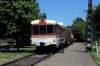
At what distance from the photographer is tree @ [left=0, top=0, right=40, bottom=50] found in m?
29.8

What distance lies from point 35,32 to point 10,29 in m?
2.97

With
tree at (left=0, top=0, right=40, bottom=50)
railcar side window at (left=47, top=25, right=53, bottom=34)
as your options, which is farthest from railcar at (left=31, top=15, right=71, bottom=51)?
tree at (left=0, top=0, right=40, bottom=50)

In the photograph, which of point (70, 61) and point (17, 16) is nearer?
point (70, 61)

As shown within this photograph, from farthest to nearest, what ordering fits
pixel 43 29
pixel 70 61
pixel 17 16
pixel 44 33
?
pixel 17 16 < pixel 43 29 < pixel 44 33 < pixel 70 61

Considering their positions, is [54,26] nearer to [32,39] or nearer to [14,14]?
[32,39]

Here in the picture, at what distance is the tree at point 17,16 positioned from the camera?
29828 millimetres

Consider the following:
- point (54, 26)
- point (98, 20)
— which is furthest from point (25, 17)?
point (98, 20)

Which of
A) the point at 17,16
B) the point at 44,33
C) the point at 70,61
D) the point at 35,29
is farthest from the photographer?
the point at 17,16

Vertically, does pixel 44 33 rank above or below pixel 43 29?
below

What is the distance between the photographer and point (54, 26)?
28062mm

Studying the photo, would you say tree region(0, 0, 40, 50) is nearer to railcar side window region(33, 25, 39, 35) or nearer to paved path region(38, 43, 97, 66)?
railcar side window region(33, 25, 39, 35)

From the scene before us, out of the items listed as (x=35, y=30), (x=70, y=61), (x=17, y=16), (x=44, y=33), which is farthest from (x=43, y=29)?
(x=70, y=61)

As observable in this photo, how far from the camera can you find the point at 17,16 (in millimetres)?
29859

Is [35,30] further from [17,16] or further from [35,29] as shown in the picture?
[17,16]
